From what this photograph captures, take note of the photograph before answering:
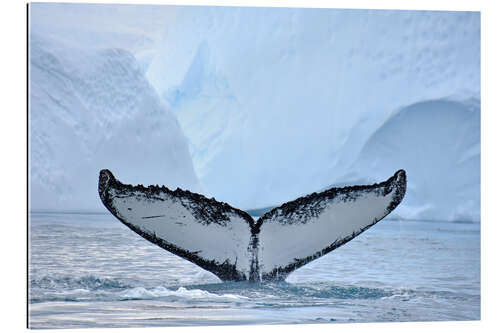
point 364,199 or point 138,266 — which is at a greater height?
point 364,199

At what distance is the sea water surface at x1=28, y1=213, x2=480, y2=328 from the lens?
30.4 ft

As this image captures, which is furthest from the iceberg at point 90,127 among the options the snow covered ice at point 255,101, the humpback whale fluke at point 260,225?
the humpback whale fluke at point 260,225

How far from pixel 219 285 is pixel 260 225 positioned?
1.68 m

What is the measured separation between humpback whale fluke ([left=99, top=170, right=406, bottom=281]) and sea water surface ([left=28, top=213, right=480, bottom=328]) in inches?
23.1

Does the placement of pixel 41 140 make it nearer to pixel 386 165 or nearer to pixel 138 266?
pixel 138 266

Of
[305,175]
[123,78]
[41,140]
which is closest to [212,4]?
[123,78]

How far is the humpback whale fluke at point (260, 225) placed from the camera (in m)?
7.59

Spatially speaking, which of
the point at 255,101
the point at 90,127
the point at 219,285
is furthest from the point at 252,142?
the point at 219,285

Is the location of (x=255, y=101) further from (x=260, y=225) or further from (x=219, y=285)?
(x=260, y=225)

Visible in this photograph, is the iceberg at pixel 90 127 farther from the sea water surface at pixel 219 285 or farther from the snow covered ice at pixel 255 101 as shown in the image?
the sea water surface at pixel 219 285

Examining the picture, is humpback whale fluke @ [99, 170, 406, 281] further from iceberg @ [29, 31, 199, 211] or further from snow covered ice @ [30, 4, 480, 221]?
snow covered ice @ [30, 4, 480, 221]

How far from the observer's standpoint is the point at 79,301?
9.42 meters

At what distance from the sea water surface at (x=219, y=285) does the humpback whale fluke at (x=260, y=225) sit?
1.92 ft

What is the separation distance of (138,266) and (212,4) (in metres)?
3.30
